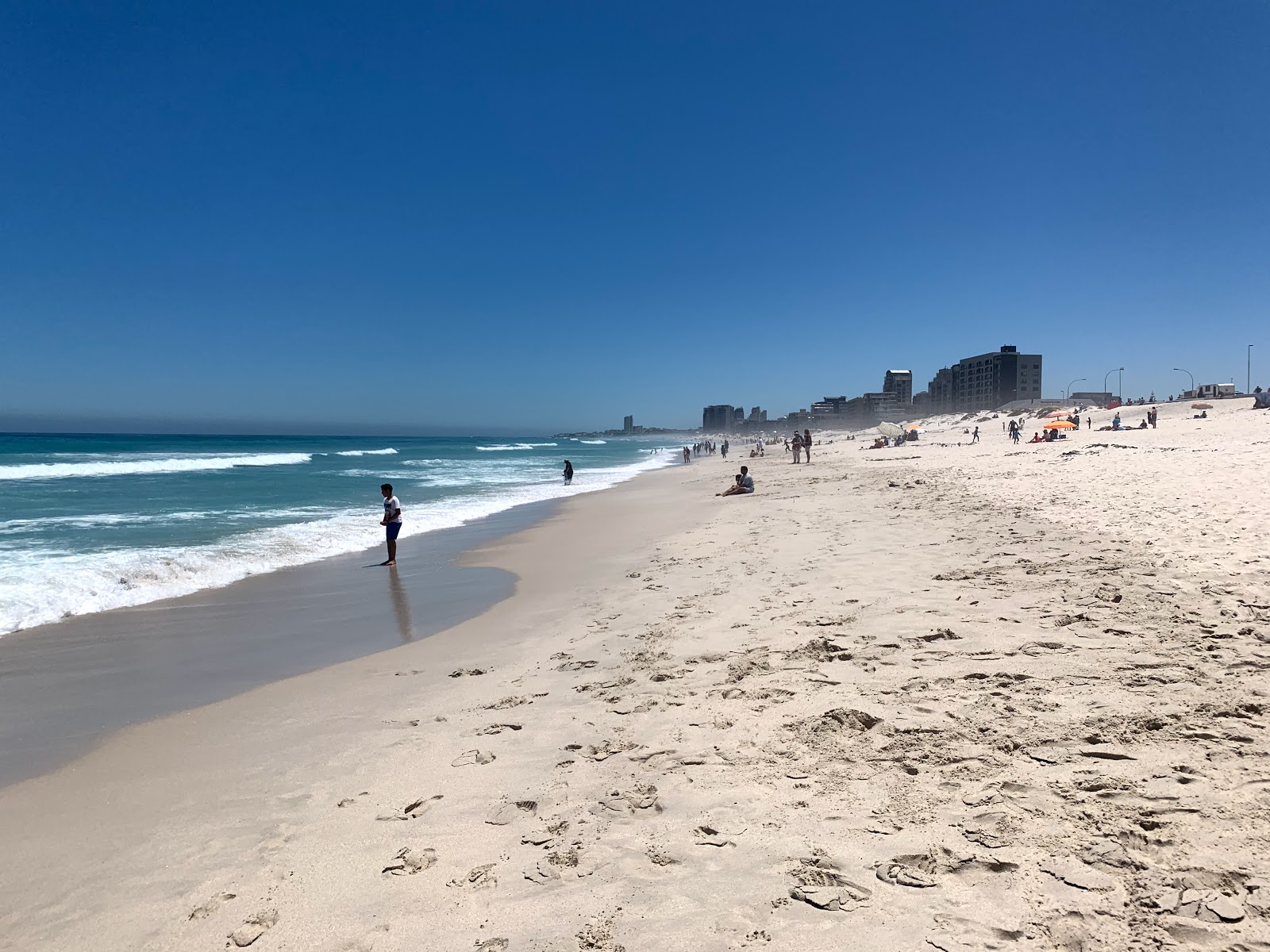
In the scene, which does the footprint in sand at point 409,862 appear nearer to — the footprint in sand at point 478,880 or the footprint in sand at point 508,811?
the footprint in sand at point 478,880

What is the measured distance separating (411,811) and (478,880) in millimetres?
831

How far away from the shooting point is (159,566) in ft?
35.2

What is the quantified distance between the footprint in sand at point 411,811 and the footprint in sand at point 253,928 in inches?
28.1

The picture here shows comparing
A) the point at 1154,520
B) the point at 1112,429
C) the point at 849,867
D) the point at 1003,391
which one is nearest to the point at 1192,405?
the point at 1112,429

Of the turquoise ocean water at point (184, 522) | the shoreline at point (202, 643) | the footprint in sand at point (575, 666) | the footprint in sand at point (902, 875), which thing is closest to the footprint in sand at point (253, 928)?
the footprint in sand at point (902, 875)

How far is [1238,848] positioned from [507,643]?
590cm

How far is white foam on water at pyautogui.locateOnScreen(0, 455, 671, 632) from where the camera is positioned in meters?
8.76

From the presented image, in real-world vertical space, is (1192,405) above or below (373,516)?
above

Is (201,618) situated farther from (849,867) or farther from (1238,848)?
(1238,848)

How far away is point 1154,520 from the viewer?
9.09 m

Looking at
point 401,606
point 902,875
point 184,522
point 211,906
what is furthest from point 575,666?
point 184,522

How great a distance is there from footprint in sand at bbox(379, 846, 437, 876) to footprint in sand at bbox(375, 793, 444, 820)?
0.30 meters

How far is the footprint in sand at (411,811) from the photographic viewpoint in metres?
3.47

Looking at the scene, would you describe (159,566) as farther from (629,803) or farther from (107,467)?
(107,467)
